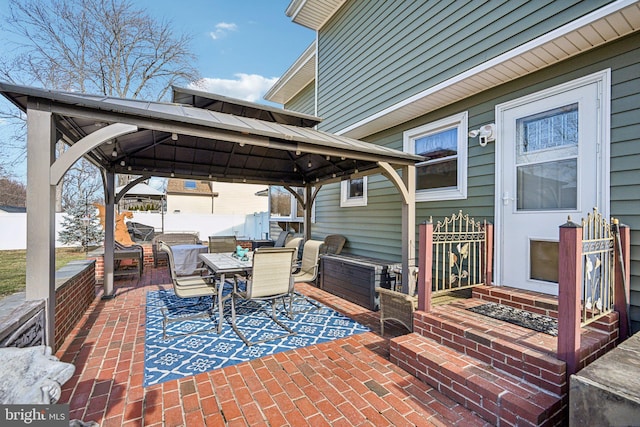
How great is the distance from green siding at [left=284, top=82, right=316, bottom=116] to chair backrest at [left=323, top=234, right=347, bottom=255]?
358 cm

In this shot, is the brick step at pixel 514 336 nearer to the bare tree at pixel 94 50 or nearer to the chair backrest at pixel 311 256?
the chair backrest at pixel 311 256

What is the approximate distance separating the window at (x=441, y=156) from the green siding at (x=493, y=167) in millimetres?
114

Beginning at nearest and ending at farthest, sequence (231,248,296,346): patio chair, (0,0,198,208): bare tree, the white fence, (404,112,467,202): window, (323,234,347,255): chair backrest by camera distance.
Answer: (231,248,296,346): patio chair → (404,112,467,202): window → (323,234,347,255): chair backrest → (0,0,198,208): bare tree → the white fence

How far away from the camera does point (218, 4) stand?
9.68 metres

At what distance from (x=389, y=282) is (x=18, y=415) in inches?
165

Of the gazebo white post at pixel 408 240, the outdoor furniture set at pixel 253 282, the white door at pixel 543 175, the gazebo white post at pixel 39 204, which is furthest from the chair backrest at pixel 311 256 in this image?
the gazebo white post at pixel 39 204

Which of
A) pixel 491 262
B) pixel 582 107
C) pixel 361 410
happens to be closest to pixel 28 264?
pixel 361 410

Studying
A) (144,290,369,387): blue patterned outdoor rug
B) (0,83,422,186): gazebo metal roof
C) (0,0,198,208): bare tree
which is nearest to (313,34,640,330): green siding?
(0,83,422,186): gazebo metal roof

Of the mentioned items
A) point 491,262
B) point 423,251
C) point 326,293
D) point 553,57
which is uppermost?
point 553,57

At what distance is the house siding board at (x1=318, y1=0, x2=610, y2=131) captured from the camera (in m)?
3.40

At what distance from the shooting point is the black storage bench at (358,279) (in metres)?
4.57

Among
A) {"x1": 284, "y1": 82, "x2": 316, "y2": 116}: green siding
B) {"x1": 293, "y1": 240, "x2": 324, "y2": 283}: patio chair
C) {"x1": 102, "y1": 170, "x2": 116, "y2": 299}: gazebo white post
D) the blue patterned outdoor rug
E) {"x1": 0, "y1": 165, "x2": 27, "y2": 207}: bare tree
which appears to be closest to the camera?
the blue patterned outdoor rug

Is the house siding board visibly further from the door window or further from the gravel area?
the gravel area

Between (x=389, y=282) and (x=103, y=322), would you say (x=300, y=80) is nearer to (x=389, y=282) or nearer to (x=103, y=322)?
(x=389, y=282)
